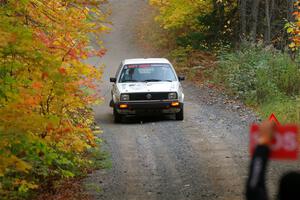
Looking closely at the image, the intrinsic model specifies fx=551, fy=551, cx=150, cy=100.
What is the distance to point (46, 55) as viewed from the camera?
748 cm

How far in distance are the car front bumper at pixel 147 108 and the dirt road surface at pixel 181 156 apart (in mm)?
395

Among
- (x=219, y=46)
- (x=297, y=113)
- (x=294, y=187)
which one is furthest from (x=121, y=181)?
(x=219, y=46)

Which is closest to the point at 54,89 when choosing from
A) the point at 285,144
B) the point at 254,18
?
the point at 285,144

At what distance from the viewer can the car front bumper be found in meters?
15.7

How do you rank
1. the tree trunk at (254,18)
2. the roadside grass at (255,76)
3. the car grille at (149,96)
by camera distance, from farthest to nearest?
the tree trunk at (254,18) < the roadside grass at (255,76) < the car grille at (149,96)

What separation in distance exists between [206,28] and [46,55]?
2504 centimetres

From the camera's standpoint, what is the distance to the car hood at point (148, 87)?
15812 millimetres

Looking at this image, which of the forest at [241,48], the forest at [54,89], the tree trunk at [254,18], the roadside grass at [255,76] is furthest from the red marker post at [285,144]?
the tree trunk at [254,18]

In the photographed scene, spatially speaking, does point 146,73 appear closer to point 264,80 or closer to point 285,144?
point 264,80

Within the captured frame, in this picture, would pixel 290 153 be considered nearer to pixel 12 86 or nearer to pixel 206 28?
pixel 12 86

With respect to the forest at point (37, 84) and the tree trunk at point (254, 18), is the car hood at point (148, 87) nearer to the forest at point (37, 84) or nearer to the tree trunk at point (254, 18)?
the forest at point (37, 84)

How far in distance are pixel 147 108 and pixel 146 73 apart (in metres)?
1.36

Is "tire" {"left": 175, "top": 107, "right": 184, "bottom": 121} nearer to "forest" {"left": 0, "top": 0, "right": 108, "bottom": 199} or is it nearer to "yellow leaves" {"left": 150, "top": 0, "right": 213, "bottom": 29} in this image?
"forest" {"left": 0, "top": 0, "right": 108, "bottom": 199}

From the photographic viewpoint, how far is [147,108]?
51.8 feet
